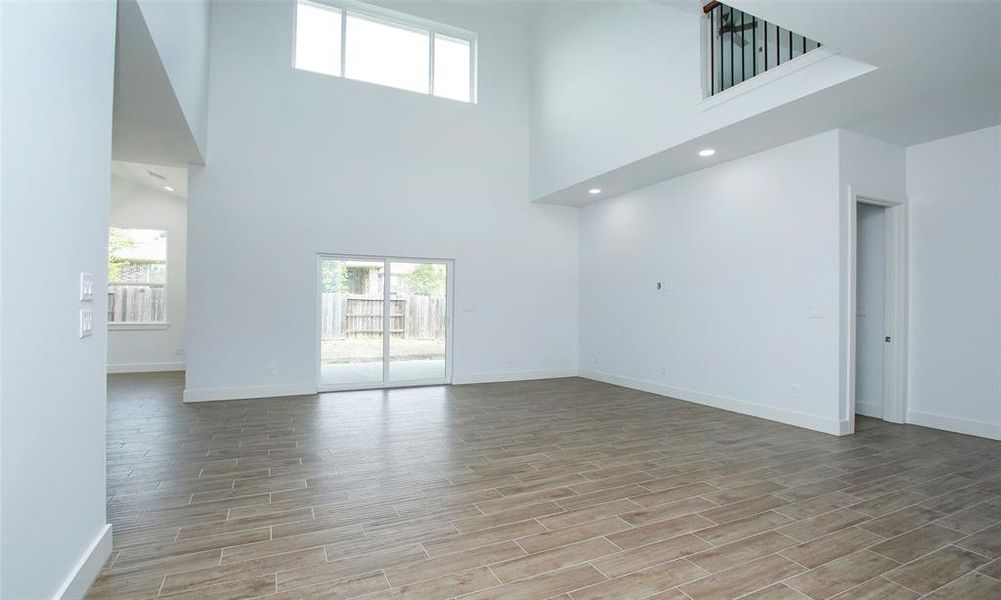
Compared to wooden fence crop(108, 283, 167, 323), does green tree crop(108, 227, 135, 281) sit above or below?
above

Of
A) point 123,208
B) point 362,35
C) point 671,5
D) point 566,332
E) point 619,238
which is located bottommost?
point 566,332

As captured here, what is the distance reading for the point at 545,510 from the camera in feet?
9.34

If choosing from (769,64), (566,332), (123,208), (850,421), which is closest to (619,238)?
(566,332)

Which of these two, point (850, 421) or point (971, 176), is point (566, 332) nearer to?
point (850, 421)

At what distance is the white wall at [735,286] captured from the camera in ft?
15.5

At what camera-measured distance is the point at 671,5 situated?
5.09m

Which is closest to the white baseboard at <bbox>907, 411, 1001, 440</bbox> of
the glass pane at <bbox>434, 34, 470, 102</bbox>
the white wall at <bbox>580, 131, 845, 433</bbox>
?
the white wall at <bbox>580, 131, 845, 433</bbox>

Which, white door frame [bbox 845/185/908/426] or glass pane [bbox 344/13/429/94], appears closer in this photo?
white door frame [bbox 845/185/908/426]

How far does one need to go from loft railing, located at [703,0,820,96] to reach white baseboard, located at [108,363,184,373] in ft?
30.3

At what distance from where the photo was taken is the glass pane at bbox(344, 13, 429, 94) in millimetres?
7062

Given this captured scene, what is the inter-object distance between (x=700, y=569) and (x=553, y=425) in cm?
275

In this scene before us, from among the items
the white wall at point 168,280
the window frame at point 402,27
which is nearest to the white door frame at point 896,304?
the window frame at point 402,27

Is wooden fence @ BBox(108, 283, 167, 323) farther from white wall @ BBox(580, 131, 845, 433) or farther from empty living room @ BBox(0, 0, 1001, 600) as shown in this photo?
white wall @ BBox(580, 131, 845, 433)

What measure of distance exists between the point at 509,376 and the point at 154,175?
6.30 meters
